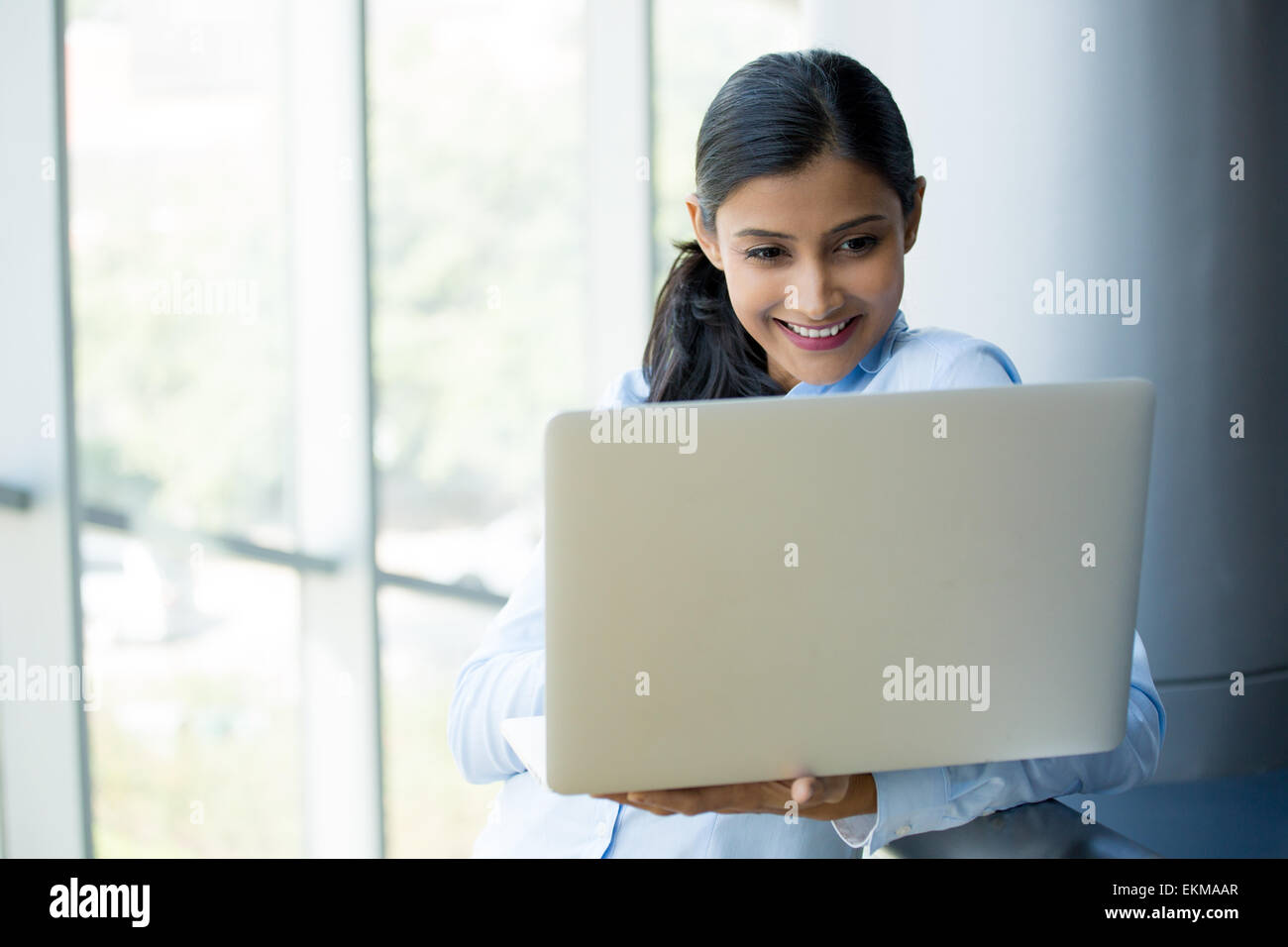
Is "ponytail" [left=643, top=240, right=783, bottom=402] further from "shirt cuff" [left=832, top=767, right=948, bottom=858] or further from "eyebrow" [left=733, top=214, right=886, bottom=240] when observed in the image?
"shirt cuff" [left=832, top=767, right=948, bottom=858]

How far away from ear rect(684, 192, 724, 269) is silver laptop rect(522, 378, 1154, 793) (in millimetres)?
673

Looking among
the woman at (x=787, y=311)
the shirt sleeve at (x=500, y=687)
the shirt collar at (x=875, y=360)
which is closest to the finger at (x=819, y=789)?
the woman at (x=787, y=311)

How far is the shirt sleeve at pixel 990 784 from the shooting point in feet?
3.44

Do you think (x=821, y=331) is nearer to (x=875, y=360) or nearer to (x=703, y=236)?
(x=875, y=360)

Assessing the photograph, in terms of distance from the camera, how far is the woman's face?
4.39 ft

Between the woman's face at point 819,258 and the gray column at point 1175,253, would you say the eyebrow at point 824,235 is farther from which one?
the gray column at point 1175,253

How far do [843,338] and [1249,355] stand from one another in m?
0.75

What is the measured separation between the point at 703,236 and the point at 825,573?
2.44ft

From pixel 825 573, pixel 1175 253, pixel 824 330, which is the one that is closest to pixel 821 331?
pixel 824 330

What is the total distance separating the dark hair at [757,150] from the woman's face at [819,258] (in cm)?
2
